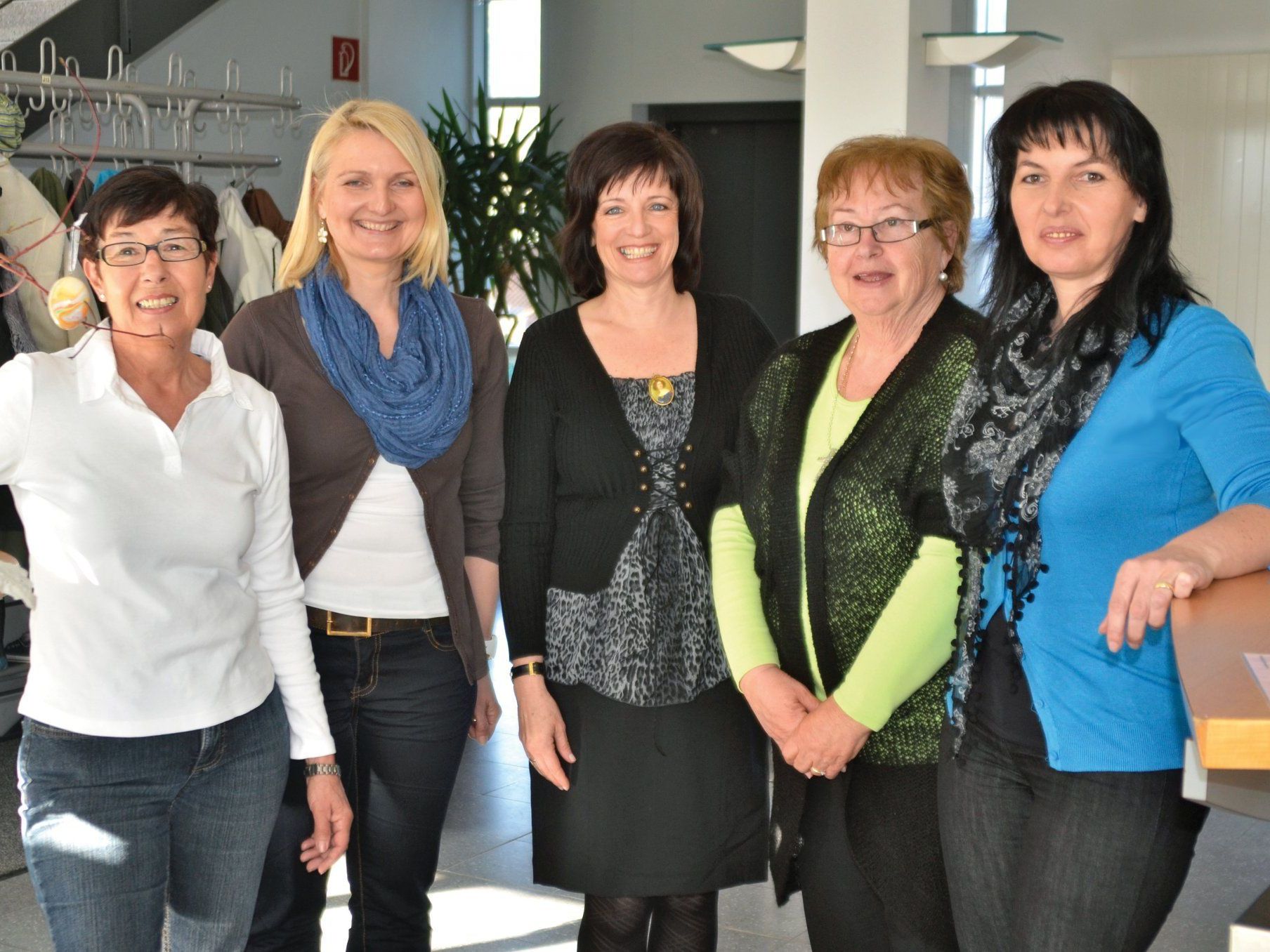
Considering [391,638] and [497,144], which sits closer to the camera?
[391,638]

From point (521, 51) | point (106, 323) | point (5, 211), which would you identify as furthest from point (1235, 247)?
point (106, 323)

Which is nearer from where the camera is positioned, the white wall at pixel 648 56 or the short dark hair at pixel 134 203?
the short dark hair at pixel 134 203

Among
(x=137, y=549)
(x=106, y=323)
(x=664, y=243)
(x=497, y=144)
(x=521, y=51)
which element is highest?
(x=521, y=51)

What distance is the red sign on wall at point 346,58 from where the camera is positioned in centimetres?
704

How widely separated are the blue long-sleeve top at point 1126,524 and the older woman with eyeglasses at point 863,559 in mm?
328

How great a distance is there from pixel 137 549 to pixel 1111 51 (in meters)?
5.80

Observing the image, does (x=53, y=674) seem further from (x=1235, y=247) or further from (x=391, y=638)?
(x=1235, y=247)

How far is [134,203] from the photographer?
182 centimetres

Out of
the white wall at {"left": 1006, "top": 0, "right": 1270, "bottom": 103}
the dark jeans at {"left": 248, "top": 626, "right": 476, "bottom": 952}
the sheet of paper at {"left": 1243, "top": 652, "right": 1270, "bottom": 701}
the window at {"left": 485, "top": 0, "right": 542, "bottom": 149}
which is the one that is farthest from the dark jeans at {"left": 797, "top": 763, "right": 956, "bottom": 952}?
the window at {"left": 485, "top": 0, "right": 542, "bottom": 149}

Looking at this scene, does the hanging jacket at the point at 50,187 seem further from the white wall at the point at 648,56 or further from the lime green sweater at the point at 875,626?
the white wall at the point at 648,56

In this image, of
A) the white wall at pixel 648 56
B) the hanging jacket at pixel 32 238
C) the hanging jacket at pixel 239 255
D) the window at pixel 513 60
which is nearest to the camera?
the hanging jacket at pixel 32 238

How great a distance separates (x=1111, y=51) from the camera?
6.36 m

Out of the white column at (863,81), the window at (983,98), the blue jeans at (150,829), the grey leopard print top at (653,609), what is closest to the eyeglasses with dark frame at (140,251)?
the blue jeans at (150,829)

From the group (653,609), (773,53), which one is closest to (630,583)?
(653,609)
